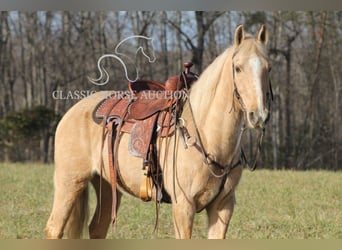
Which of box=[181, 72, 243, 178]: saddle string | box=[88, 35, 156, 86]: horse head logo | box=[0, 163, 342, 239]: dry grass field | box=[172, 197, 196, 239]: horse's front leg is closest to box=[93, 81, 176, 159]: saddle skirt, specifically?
box=[181, 72, 243, 178]: saddle string

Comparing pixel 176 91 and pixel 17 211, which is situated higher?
pixel 176 91

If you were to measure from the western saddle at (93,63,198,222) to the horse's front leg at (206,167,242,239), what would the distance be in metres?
0.33

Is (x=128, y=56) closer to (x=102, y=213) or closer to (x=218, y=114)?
(x=102, y=213)

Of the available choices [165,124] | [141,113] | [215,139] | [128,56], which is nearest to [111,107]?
[141,113]

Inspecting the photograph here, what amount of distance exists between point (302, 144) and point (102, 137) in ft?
21.7

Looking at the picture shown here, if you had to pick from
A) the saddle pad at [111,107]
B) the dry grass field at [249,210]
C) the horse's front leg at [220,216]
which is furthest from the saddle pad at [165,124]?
the dry grass field at [249,210]

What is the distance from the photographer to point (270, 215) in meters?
5.23

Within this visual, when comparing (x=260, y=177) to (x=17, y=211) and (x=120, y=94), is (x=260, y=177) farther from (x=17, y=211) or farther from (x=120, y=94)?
(x=120, y=94)

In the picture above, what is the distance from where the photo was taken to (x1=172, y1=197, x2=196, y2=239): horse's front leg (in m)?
2.83

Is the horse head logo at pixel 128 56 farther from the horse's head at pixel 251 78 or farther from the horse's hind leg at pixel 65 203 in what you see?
the horse's head at pixel 251 78

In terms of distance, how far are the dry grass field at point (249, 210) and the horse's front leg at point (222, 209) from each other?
1343 mm

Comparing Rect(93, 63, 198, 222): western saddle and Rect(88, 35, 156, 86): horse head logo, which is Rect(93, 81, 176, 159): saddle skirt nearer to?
Rect(93, 63, 198, 222): western saddle
